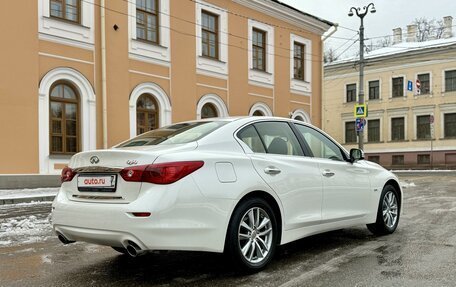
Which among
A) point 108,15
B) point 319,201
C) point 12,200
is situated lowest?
point 12,200

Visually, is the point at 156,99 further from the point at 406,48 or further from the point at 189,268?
the point at 406,48

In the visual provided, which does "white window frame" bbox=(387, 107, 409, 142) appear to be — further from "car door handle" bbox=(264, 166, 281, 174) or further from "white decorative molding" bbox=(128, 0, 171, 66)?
"car door handle" bbox=(264, 166, 281, 174)

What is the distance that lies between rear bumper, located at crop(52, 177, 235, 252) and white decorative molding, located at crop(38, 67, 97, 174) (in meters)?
10.6

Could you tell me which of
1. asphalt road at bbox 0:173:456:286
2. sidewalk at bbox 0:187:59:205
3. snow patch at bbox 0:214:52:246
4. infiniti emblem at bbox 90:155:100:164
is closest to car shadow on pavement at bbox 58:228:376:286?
asphalt road at bbox 0:173:456:286

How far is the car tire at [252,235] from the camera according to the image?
4.32 metres

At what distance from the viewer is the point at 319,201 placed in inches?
207

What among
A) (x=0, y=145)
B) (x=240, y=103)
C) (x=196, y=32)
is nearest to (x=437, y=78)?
(x=240, y=103)

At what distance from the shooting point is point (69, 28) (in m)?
14.8

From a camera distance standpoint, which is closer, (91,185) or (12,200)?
(91,185)

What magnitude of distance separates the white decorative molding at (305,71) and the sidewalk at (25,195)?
13826 millimetres

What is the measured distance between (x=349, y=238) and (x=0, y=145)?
34.8 feet

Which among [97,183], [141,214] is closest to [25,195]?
[97,183]

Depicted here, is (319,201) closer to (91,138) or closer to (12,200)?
(12,200)

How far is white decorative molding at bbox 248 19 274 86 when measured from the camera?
21.3 metres
